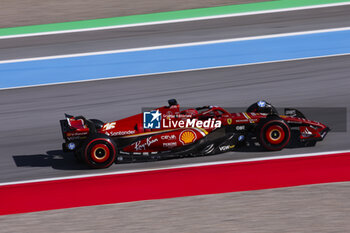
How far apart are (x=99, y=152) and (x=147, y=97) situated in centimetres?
→ 351

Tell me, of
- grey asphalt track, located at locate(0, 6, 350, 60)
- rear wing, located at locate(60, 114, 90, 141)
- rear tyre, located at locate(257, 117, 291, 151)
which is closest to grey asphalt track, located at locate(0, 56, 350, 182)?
rear tyre, located at locate(257, 117, 291, 151)

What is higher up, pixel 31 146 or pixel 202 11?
pixel 202 11

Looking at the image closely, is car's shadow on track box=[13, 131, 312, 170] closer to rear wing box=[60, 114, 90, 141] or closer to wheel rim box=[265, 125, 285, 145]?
wheel rim box=[265, 125, 285, 145]

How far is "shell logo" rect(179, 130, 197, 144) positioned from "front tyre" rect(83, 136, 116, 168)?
106 cm

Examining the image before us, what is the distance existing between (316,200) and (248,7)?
1164 centimetres

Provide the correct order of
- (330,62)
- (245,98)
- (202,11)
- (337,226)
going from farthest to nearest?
(202,11), (330,62), (245,98), (337,226)

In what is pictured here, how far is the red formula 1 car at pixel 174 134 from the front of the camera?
9016 millimetres

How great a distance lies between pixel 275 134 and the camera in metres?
9.16

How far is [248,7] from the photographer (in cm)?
1836

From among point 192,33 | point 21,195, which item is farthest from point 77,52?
point 21,195

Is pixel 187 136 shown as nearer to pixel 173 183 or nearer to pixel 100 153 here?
pixel 173 183

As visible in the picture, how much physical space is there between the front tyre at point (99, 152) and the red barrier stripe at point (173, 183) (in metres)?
0.30

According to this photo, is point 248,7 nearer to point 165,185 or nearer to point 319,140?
point 319,140

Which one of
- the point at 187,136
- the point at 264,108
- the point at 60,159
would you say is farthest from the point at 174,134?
the point at 60,159
